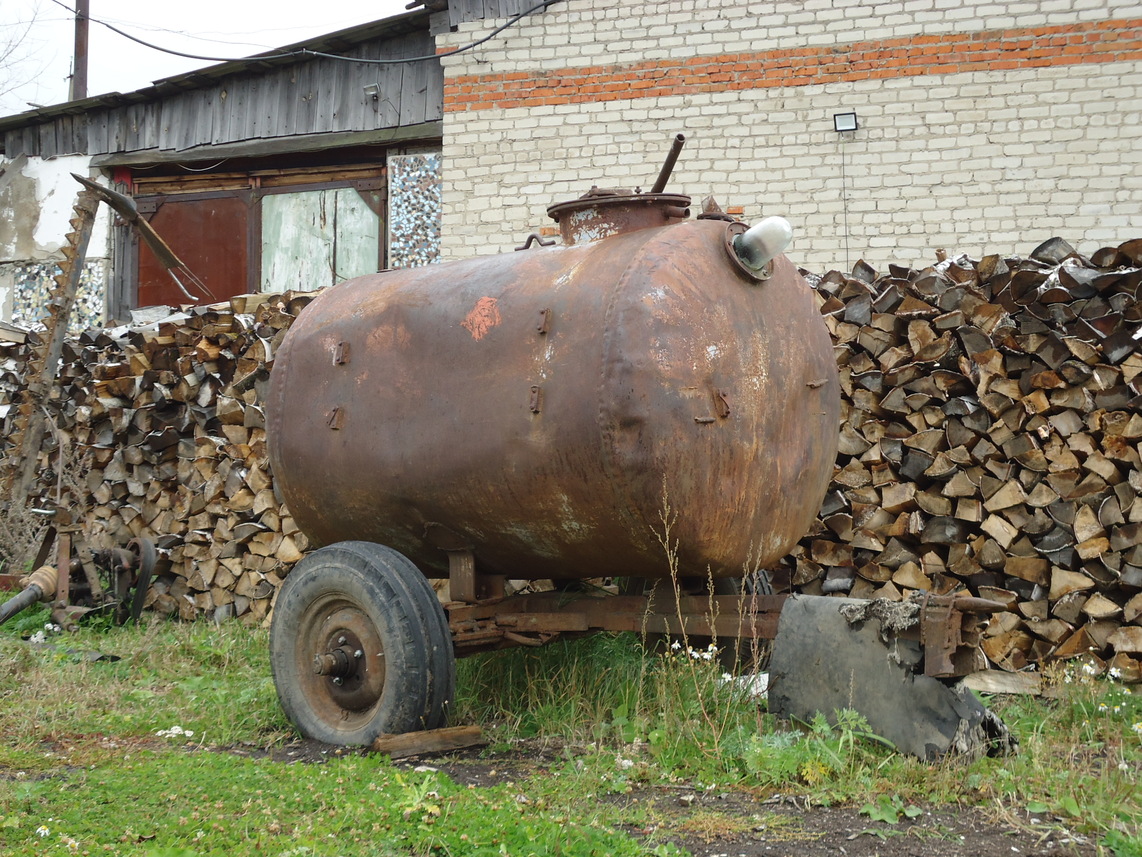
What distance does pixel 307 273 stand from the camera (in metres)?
12.3

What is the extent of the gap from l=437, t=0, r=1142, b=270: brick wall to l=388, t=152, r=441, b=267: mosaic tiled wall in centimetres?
67

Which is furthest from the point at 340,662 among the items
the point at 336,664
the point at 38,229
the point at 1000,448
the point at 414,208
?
the point at 38,229

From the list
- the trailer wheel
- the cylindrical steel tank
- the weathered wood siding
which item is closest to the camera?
the cylindrical steel tank

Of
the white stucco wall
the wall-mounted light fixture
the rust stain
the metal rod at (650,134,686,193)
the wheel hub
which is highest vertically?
the wall-mounted light fixture

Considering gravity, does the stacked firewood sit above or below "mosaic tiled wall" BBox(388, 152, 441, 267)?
below

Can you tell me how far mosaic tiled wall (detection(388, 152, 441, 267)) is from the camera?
Result: 11391 mm

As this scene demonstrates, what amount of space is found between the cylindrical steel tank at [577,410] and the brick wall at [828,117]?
5733 mm

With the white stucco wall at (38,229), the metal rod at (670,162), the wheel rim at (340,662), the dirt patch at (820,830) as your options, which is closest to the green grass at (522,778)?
the dirt patch at (820,830)

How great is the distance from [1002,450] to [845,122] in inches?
203

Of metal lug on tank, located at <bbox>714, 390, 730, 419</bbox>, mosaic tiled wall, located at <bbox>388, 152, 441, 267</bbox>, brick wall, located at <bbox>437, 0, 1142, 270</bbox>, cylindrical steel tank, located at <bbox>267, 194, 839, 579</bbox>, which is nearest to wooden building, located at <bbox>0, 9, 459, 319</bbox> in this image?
mosaic tiled wall, located at <bbox>388, 152, 441, 267</bbox>

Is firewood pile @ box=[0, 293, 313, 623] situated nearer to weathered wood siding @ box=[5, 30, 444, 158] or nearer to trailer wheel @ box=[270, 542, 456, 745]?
trailer wheel @ box=[270, 542, 456, 745]

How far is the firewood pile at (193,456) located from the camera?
7086mm

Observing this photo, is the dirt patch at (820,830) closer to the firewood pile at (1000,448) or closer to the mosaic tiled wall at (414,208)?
the firewood pile at (1000,448)

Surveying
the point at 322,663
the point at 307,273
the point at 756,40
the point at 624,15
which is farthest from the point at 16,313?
the point at 322,663
